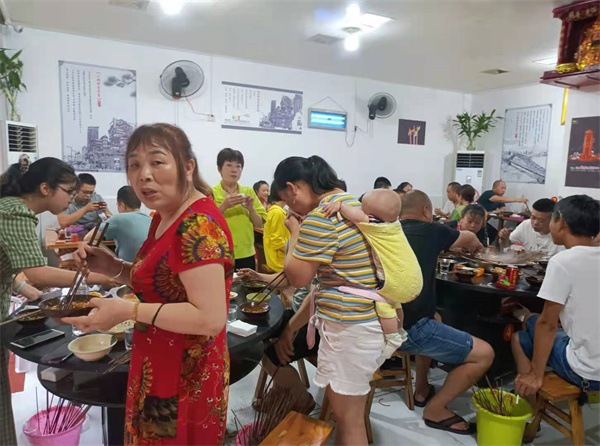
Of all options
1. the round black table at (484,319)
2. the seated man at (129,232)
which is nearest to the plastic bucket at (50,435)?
the seated man at (129,232)

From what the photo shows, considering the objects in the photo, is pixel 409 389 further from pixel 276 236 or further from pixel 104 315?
pixel 104 315

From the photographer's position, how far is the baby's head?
1779 mm

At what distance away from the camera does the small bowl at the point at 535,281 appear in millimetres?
2637

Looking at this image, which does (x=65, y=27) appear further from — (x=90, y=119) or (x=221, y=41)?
(x=221, y=41)

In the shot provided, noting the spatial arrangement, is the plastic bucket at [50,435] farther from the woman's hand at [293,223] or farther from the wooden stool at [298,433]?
the woman's hand at [293,223]

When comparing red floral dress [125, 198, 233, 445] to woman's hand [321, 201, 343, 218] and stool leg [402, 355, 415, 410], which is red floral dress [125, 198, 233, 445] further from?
stool leg [402, 355, 415, 410]

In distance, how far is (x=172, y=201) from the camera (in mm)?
1075

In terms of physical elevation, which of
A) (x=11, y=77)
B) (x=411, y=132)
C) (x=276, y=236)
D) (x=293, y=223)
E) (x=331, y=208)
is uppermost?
(x=11, y=77)

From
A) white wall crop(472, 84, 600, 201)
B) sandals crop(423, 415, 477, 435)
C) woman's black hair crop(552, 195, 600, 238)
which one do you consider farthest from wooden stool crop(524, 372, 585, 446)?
white wall crop(472, 84, 600, 201)

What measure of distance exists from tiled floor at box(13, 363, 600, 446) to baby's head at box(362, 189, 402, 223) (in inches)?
52.7

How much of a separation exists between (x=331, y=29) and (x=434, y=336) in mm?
3561

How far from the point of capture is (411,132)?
24.8 ft

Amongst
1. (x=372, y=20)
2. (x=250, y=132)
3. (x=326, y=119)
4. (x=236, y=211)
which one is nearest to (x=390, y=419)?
(x=236, y=211)

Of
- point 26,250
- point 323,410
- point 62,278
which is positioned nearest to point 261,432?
point 323,410
